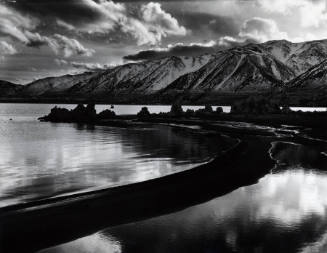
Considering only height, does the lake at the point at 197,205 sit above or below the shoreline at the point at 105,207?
below

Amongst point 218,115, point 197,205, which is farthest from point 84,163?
point 218,115

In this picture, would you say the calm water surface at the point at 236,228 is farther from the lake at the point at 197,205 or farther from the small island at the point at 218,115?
the small island at the point at 218,115

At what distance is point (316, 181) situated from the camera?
28.6 metres

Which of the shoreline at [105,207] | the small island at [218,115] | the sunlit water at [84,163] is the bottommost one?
the sunlit water at [84,163]

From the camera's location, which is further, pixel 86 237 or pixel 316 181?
pixel 316 181

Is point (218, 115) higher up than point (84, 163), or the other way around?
point (218, 115)

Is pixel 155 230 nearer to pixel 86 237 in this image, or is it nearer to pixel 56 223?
pixel 86 237

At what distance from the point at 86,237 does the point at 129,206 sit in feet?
15.0

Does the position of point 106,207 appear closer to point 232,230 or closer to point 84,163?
point 232,230

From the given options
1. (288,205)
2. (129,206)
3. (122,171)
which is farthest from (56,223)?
(122,171)

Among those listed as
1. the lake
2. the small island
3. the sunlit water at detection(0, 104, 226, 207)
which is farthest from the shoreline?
the small island

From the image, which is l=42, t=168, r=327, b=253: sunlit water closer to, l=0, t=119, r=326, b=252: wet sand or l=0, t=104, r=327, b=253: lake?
l=0, t=104, r=327, b=253: lake

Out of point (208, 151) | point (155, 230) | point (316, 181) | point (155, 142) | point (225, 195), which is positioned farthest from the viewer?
point (155, 142)

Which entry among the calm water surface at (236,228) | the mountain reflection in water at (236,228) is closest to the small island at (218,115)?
the calm water surface at (236,228)
